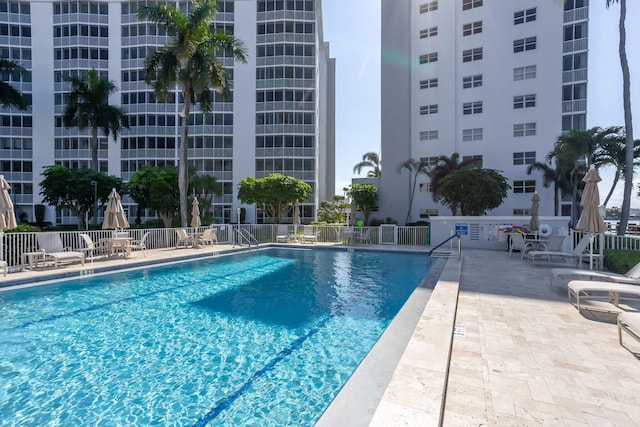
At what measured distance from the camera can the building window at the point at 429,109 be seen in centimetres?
2917

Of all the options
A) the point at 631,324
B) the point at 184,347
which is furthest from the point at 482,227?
the point at 184,347

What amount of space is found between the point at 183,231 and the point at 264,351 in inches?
469

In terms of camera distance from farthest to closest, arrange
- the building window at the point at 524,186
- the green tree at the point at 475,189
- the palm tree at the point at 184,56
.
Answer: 1. the building window at the point at 524,186
2. the green tree at the point at 475,189
3. the palm tree at the point at 184,56

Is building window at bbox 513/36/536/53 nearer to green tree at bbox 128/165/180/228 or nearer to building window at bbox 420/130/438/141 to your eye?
building window at bbox 420/130/438/141

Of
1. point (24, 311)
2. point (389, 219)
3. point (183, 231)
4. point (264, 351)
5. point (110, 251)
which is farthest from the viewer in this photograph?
point (389, 219)

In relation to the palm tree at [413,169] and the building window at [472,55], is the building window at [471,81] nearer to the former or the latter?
the building window at [472,55]

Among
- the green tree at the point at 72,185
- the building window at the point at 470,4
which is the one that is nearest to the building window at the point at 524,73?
the building window at the point at 470,4

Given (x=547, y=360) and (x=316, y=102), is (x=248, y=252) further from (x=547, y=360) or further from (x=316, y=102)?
(x=316, y=102)

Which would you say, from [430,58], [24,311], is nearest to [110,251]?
[24,311]

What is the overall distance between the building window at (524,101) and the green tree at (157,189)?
29.3 meters

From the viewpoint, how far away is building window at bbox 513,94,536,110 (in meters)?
26.2

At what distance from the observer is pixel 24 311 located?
6438mm

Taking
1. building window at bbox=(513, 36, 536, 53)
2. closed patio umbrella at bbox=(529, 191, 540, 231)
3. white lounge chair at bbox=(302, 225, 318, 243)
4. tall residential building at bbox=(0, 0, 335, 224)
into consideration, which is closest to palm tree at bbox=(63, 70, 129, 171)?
tall residential building at bbox=(0, 0, 335, 224)

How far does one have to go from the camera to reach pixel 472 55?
2819cm
